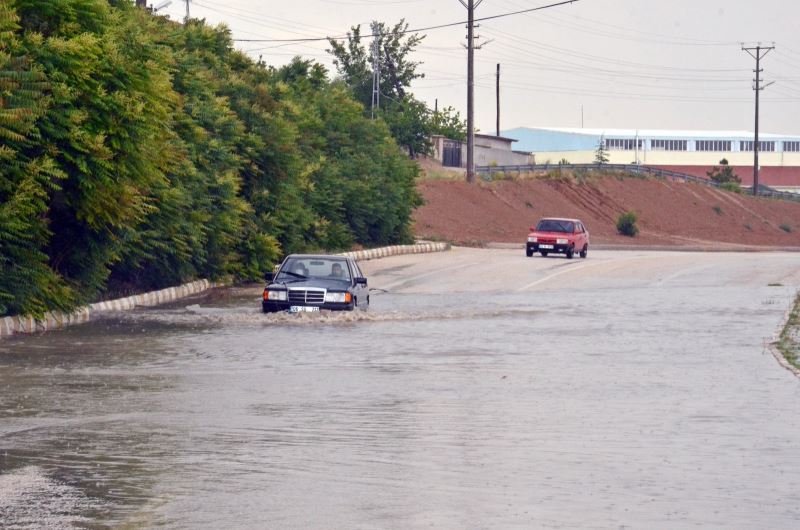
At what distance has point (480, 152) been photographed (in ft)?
370

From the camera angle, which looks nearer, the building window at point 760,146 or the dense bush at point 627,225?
the dense bush at point 627,225

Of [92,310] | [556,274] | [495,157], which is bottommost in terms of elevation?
[92,310]

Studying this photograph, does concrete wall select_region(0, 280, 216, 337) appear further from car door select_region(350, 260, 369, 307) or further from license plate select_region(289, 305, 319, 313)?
car door select_region(350, 260, 369, 307)

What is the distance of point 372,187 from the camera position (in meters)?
54.0

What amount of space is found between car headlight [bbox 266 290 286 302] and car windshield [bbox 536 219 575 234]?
28.8 meters

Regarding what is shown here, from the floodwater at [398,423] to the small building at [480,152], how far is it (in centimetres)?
7816

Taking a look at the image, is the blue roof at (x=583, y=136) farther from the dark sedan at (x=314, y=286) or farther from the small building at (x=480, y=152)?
the dark sedan at (x=314, y=286)

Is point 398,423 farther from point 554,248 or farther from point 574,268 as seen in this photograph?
point 554,248

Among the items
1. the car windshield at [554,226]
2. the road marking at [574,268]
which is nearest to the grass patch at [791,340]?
the road marking at [574,268]

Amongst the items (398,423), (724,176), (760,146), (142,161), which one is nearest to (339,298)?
(142,161)

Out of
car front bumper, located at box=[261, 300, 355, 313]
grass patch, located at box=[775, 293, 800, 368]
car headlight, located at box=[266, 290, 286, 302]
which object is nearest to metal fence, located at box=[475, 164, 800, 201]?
grass patch, located at box=[775, 293, 800, 368]

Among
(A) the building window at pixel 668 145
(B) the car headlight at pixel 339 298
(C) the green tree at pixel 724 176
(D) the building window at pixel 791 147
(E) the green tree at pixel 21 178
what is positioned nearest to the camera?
(E) the green tree at pixel 21 178

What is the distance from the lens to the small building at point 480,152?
4195 inches

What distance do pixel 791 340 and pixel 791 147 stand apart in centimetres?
16595
